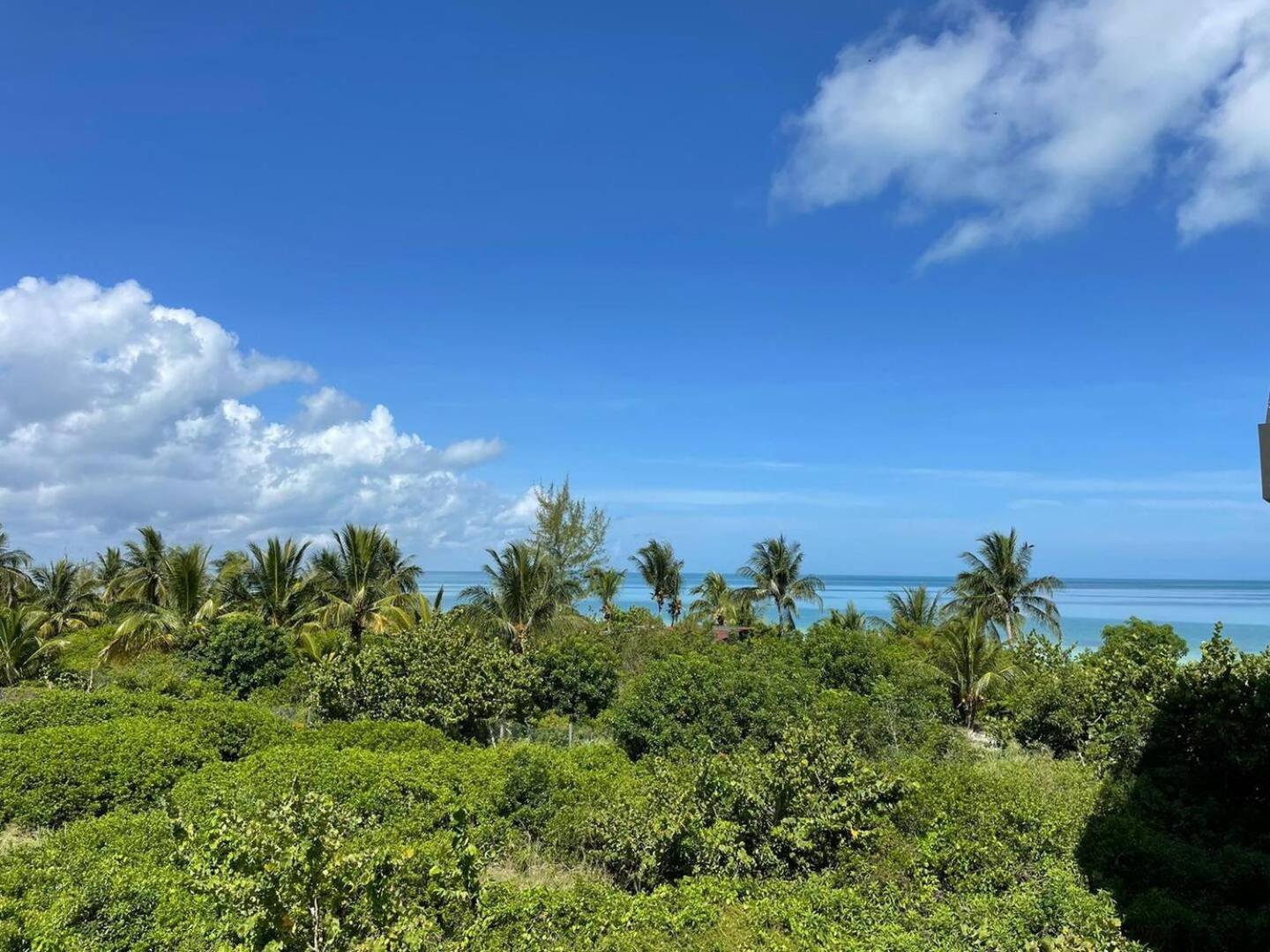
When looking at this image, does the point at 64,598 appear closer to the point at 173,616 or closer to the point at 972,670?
the point at 173,616

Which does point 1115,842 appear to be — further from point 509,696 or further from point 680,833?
point 509,696

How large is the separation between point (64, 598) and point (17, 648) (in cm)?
1760

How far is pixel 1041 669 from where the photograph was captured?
18.9 meters

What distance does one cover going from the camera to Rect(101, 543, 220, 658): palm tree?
24344mm

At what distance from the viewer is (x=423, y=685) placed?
668 inches

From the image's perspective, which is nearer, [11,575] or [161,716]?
[161,716]

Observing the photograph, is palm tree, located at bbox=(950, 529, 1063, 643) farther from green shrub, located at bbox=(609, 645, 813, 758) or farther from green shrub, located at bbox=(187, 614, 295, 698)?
green shrub, located at bbox=(187, 614, 295, 698)

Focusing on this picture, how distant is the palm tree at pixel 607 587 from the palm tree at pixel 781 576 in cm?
670

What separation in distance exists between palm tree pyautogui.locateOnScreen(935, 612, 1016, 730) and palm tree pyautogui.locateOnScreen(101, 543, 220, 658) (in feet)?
76.7

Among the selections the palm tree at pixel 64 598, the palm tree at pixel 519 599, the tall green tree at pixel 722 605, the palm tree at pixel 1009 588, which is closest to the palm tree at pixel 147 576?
the palm tree at pixel 64 598

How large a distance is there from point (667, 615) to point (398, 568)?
18235 mm

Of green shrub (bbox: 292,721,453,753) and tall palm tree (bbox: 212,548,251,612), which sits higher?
tall palm tree (bbox: 212,548,251,612)

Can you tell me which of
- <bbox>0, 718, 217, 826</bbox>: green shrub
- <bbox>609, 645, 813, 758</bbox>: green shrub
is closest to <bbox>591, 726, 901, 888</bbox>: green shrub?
<bbox>609, 645, 813, 758</bbox>: green shrub

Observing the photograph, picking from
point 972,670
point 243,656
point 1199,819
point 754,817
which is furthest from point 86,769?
point 972,670
